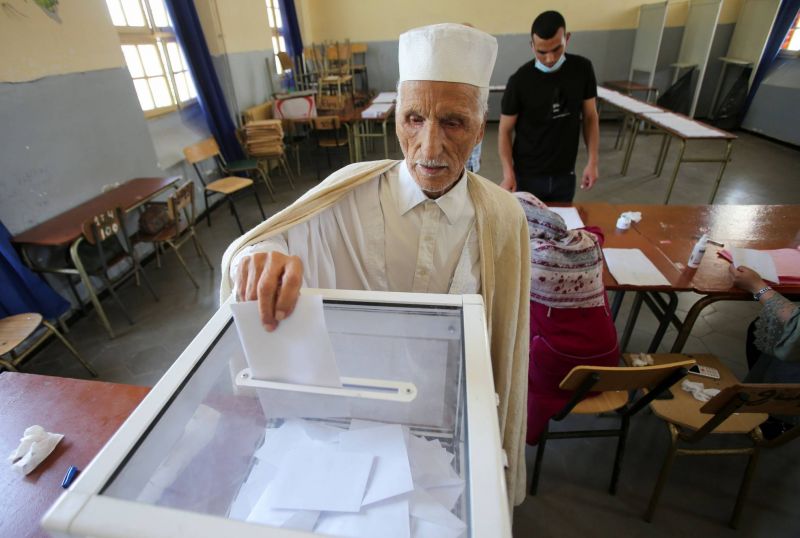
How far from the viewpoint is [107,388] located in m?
1.27

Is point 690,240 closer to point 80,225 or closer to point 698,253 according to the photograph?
point 698,253

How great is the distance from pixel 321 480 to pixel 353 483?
55 mm

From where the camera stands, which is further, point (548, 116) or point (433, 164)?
point (548, 116)

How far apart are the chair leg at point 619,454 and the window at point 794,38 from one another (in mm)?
8641

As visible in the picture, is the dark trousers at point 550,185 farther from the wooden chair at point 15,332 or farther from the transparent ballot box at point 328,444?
the wooden chair at point 15,332

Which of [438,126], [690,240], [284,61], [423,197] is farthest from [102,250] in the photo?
[284,61]

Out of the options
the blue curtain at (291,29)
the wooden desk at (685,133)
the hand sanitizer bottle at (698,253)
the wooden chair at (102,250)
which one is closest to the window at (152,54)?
the wooden chair at (102,250)

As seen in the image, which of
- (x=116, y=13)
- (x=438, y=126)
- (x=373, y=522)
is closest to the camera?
(x=373, y=522)

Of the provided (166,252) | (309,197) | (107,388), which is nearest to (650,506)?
(309,197)

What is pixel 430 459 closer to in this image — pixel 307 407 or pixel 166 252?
pixel 307 407

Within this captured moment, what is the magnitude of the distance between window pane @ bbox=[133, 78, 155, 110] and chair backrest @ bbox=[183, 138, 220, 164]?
0.56m

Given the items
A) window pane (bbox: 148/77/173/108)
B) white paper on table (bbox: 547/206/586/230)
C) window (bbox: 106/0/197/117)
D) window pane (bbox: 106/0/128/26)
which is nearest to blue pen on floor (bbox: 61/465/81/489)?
white paper on table (bbox: 547/206/586/230)

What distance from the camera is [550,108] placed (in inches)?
98.5

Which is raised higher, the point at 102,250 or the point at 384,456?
the point at 384,456
